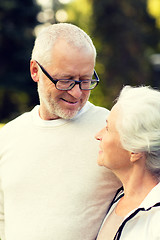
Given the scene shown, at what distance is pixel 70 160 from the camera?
8.05ft

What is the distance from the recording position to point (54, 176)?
2451 mm

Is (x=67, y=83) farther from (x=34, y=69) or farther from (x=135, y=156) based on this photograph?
(x=135, y=156)

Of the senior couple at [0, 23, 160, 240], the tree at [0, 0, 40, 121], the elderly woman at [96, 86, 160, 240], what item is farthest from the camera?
the tree at [0, 0, 40, 121]

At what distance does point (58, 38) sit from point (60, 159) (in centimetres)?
77

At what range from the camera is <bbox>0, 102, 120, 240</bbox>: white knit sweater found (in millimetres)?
2371

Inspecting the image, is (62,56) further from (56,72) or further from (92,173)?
(92,173)

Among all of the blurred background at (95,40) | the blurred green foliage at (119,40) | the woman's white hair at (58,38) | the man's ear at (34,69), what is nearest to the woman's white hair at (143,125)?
the woman's white hair at (58,38)

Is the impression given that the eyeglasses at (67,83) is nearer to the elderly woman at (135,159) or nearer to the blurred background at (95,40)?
the elderly woman at (135,159)

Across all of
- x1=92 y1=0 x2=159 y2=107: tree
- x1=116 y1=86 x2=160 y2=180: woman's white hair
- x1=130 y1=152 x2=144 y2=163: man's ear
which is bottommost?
x1=92 y1=0 x2=159 y2=107: tree

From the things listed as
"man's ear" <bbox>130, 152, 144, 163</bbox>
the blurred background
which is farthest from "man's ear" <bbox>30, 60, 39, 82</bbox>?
the blurred background

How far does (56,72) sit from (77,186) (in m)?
0.72

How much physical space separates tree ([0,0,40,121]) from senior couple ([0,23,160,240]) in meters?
14.1

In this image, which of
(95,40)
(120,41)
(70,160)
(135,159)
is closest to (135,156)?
(135,159)

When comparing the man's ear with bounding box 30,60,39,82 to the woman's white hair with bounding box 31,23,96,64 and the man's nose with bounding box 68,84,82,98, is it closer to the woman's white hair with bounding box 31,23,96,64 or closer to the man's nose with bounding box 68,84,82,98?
the woman's white hair with bounding box 31,23,96,64
